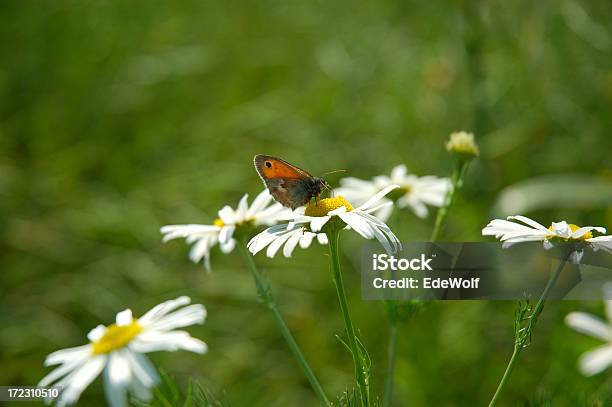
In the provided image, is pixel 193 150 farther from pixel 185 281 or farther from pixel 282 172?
pixel 282 172

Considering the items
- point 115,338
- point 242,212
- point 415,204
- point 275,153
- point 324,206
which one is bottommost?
point 115,338

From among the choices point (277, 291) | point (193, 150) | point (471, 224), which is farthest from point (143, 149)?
point (471, 224)

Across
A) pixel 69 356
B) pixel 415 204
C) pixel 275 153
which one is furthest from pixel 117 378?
pixel 275 153

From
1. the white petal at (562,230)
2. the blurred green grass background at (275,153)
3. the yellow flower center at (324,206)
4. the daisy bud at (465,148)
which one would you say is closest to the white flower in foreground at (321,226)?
the yellow flower center at (324,206)

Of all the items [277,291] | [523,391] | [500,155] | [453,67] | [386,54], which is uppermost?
[386,54]

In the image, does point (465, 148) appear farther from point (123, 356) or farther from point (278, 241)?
point (123, 356)

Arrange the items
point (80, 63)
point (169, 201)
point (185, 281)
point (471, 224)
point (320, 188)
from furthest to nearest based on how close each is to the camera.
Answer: point (80, 63) < point (169, 201) < point (185, 281) < point (471, 224) < point (320, 188)

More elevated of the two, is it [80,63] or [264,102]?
[80,63]
